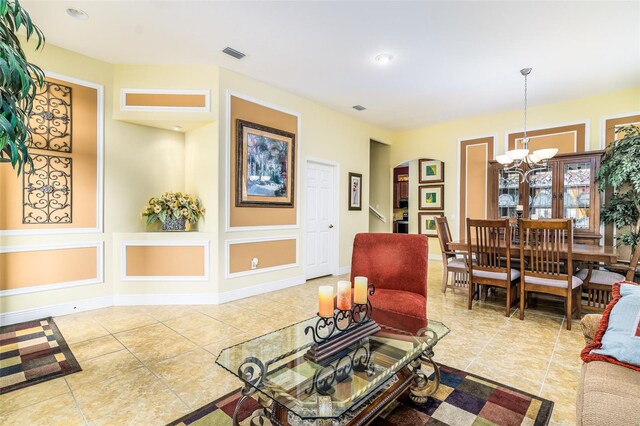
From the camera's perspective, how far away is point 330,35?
317 cm

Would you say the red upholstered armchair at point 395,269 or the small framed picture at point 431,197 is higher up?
the small framed picture at point 431,197

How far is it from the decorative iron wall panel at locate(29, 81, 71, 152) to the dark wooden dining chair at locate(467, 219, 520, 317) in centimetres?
468

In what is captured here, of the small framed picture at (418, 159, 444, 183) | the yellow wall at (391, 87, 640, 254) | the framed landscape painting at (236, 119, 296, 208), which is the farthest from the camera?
the small framed picture at (418, 159, 444, 183)

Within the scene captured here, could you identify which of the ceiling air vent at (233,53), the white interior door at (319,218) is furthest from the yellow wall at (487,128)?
the ceiling air vent at (233,53)

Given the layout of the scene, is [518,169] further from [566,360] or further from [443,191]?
[566,360]

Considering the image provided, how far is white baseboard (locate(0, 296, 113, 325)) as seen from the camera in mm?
3104

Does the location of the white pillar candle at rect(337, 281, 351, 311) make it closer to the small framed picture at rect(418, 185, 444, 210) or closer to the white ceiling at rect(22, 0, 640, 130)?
the white ceiling at rect(22, 0, 640, 130)

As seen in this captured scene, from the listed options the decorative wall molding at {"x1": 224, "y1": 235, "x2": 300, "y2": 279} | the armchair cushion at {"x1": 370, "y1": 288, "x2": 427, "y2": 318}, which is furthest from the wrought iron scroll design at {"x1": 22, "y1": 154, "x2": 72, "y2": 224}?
the armchair cushion at {"x1": 370, "y1": 288, "x2": 427, "y2": 318}

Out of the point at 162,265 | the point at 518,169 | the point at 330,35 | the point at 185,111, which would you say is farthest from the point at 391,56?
the point at 162,265

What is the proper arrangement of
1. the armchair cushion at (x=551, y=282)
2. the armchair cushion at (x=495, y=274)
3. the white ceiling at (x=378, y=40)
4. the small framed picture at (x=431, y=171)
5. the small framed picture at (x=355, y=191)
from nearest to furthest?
the white ceiling at (x=378, y=40)
the armchair cushion at (x=551, y=282)
the armchair cushion at (x=495, y=274)
the small framed picture at (x=355, y=191)
the small framed picture at (x=431, y=171)

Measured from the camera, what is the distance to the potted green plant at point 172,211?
12.7 feet

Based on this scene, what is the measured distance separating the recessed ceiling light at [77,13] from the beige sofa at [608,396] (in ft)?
14.4

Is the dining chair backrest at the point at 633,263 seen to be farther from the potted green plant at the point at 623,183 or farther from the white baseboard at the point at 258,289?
the white baseboard at the point at 258,289

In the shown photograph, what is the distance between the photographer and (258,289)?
432cm
